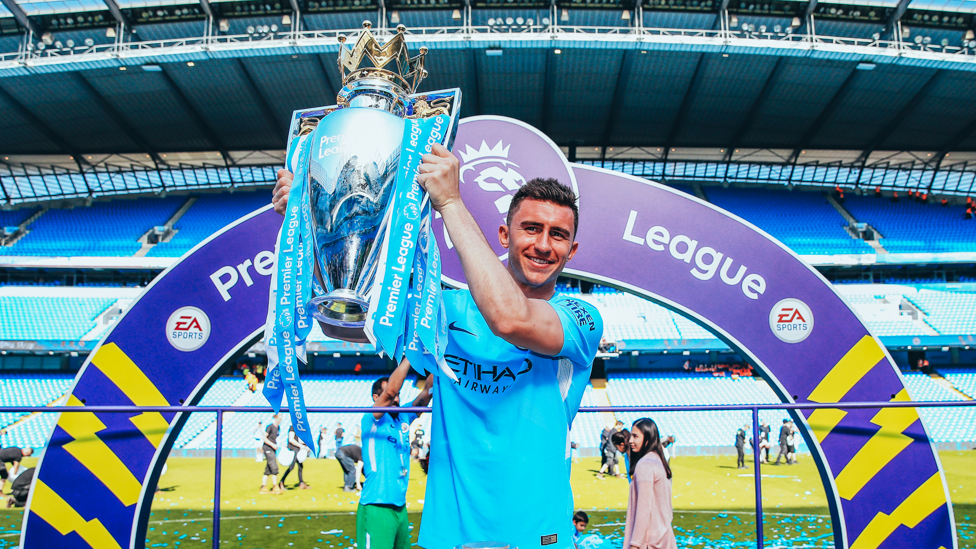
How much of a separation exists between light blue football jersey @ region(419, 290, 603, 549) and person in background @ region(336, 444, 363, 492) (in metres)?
10.3

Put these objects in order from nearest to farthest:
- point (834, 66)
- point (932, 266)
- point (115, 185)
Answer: point (834, 66), point (932, 266), point (115, 185)

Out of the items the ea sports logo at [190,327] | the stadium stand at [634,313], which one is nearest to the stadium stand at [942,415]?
the stadium stand at [634,313]

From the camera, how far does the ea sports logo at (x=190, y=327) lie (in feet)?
15.6

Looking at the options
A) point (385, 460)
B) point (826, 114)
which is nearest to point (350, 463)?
→ point (385, 460)

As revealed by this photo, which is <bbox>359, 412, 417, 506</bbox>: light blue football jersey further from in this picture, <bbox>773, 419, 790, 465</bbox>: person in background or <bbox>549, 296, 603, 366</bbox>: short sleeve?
<bbox>773, 419, 790, 465</bbox>: person in background

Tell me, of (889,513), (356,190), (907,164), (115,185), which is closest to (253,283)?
(356,190)

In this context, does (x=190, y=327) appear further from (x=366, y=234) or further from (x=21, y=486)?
(x=21, y=486)

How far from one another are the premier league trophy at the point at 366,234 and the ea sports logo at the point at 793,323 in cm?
360

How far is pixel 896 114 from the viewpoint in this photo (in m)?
25.4

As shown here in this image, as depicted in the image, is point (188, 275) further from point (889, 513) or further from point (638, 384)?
point (638, 384)

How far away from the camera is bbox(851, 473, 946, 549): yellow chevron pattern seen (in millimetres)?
4516

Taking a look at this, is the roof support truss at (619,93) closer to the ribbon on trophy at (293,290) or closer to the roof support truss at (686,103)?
the roof support truss at (686,103)

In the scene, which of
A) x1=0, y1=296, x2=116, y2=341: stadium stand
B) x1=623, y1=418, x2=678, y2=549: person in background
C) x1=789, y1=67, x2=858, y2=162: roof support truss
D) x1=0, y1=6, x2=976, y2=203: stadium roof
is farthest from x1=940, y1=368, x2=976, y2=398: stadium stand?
x1=0, y1=296, x2=116, y2=341: stadium stand

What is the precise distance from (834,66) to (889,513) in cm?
2157
